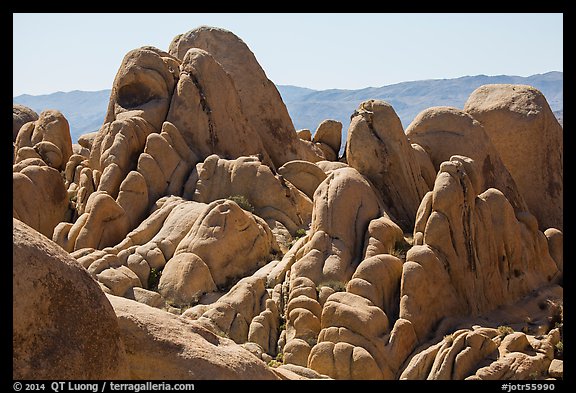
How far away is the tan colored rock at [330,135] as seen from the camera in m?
57.3

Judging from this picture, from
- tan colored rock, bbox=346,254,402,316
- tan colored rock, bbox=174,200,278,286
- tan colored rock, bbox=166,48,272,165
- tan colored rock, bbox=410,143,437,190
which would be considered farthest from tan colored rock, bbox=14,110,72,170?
tan colored rock, bbox=346,254,402,316

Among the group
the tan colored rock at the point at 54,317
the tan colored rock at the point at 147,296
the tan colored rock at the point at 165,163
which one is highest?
the tan colored rock at the point at 54,317

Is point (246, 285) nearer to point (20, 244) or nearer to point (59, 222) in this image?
point (59, 222)

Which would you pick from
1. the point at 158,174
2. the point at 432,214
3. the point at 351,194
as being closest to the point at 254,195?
the point at 158,174

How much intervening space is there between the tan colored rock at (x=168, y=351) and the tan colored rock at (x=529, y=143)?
3262cm

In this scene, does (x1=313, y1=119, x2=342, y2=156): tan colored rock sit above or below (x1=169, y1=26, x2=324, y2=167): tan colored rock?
below

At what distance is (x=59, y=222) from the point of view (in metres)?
44.3

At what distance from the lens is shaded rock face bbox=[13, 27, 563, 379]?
32.0 metres

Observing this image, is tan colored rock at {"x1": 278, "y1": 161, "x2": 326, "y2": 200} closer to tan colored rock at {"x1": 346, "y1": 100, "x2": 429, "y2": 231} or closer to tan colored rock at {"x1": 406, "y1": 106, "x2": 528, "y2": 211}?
tan colored rock at {"x1": 406, "y1": 106, "x2": 528, "y2": 211}

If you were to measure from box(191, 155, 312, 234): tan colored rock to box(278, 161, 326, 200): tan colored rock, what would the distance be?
2687 mm

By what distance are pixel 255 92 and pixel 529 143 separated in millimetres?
13890

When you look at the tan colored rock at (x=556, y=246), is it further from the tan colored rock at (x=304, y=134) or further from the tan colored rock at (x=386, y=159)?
the tan colored rock at (x=304, y=134)

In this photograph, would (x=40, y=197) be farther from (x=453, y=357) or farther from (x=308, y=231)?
(x=453, y=357)

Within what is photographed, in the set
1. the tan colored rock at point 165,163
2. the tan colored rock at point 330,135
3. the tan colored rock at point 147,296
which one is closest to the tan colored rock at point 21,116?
the tan colored rock at point 330,135
